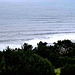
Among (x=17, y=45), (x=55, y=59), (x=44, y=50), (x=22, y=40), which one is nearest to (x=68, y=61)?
(x=55, y=59)

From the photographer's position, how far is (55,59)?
27.2 metres

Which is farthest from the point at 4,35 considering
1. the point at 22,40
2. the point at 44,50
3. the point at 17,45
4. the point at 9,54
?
the point at 9,54

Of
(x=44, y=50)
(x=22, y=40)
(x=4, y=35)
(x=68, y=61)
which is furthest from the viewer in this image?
(x=4, y=35)

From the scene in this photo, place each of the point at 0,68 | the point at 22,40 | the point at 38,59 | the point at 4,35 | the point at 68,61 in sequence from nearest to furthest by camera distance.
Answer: the point at 0,68 → the point at 38,59 → the point at 68,61 → the point at 22,40 → the point at 4,35

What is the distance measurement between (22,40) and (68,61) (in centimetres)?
2772

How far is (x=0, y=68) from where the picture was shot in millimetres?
17656

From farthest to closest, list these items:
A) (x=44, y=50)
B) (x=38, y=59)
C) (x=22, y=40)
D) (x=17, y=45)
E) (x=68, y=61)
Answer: (x=22, y=40) → (x=17, y=45) → (x=44, y=50) → (x=68, y=61) → (x=38, y=59)

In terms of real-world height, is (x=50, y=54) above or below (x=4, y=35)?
below

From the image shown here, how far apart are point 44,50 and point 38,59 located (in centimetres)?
933

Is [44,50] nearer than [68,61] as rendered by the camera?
No

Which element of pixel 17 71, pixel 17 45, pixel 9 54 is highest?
pixel 17 45

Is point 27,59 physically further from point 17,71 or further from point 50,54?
point 50,54

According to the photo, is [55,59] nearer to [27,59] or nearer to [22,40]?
[27,59]

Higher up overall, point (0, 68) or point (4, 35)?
point (4, 35)
